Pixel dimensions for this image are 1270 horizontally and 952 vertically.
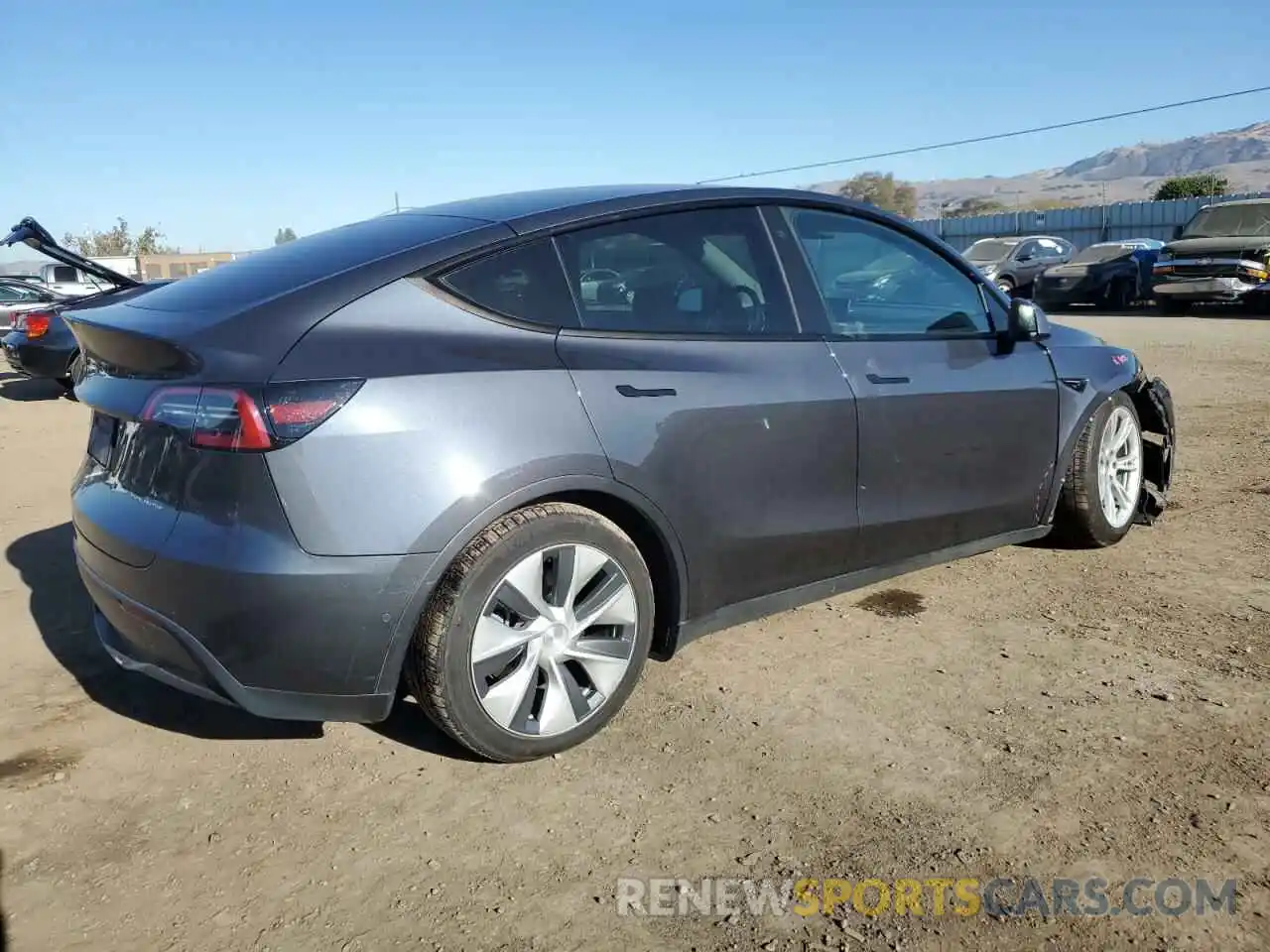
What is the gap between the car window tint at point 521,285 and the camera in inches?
115

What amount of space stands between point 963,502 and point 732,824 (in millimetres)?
1832

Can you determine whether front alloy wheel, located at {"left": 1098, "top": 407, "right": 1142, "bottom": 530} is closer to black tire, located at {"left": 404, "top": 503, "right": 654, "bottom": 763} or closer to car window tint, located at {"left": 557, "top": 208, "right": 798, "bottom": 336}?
car window tint, located at {"left": 557, "top": 208, "right": 798, "bottom": 336}

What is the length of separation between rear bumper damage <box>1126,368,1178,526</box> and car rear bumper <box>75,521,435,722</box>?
12.6 feet

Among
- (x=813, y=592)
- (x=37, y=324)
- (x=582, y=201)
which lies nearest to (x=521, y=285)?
(x=582, y=201)

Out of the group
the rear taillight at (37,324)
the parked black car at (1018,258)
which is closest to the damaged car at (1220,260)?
the parked black car at (1018,258)

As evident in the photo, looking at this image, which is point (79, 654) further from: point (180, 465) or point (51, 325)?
point (51, 325)

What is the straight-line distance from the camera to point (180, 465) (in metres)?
2.68

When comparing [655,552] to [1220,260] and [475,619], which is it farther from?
[1220,260]

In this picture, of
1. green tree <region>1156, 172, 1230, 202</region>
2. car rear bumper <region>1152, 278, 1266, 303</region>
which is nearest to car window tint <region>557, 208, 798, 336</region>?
car rear bumper <region>1152, 278, 1266, 303</region>

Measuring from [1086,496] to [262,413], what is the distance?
138 inches

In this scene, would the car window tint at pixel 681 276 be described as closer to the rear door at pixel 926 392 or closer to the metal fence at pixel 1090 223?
the rear door at pixel 926 392

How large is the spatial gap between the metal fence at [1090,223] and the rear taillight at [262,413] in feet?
96.2

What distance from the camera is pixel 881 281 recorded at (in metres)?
3.96

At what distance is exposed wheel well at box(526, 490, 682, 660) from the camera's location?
3.02 m
